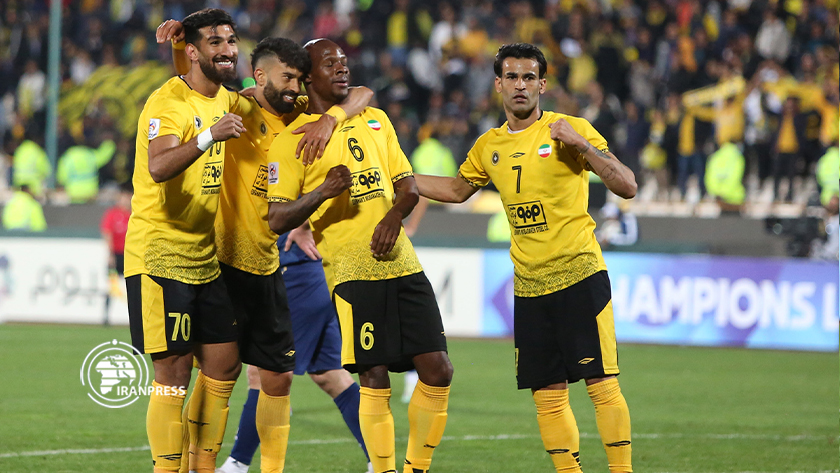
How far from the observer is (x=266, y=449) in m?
6.01

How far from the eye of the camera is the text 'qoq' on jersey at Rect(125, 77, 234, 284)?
560 centimetres

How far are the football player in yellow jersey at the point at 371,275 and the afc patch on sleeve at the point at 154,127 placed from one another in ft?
2.06

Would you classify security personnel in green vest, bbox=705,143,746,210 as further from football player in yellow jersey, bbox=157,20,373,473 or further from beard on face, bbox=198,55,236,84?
beard on face, bbox=198,55,236,84

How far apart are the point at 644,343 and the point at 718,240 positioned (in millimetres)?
3027

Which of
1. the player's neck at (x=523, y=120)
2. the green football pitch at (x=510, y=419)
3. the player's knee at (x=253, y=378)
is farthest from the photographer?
the green football pitch at (x=510, y=419)

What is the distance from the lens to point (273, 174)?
226 inches

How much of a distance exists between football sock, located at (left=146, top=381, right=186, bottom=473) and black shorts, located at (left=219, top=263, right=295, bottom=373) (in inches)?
23.0

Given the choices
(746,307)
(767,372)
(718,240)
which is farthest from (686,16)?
(767,372)

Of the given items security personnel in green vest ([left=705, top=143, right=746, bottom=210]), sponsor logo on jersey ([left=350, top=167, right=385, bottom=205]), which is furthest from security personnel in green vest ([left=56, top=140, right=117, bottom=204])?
sponsor logo on jersey ([left=350, top=167, right=385, bottom=205])

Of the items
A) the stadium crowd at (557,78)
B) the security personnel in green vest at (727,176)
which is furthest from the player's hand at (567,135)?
the security personnel in green vest at (727,176)

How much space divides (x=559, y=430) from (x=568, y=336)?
482mm

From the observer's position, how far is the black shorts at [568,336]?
18.5 ft

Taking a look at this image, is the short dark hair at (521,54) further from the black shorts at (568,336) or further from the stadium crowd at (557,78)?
the stadium crowd at (557,78)

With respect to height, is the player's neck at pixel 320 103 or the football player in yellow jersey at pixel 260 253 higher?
the player's neck at pixel 320 103
